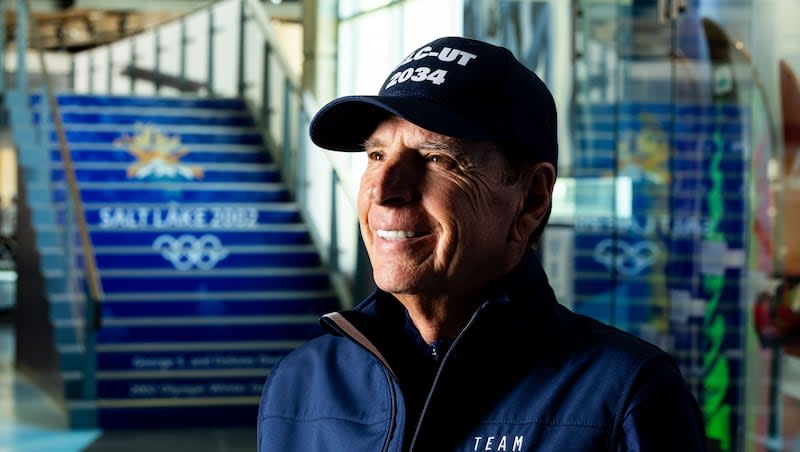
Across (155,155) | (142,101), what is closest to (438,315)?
(155,155)

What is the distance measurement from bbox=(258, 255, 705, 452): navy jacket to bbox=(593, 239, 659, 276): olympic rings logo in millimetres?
3225

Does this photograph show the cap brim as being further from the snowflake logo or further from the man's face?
the snowflake logo

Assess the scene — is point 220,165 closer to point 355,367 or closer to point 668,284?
point 668,284

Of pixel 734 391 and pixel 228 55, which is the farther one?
pixel 228 55

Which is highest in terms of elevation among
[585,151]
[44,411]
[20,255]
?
[585,151]

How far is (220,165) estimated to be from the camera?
1095cm

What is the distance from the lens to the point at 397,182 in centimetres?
118

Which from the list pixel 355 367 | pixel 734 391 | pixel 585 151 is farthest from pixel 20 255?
pixel 355 367

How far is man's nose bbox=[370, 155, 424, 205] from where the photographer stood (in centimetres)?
118

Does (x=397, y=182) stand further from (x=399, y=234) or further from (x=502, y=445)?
(x=502, y=445)

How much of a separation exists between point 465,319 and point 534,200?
15 centimetres

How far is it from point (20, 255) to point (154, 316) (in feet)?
7.66

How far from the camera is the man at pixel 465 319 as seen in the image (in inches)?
43.6

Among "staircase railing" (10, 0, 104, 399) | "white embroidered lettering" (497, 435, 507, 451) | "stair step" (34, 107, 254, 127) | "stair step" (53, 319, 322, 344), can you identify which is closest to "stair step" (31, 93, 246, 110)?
"stair step" (34, 107, 254, 127)
